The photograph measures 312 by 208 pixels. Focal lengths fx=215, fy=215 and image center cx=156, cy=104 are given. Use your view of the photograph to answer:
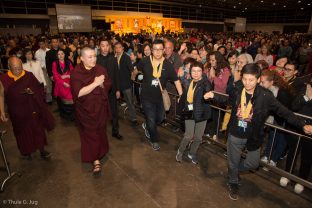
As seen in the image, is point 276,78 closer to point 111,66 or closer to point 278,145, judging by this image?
point 278,145

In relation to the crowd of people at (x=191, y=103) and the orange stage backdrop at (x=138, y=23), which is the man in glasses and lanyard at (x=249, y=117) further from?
the orange stage backdrop at (x=138, y=23)

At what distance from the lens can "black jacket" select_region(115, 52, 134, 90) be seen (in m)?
4.86

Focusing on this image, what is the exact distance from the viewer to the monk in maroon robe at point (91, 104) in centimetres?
330

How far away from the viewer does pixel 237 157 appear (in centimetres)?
301

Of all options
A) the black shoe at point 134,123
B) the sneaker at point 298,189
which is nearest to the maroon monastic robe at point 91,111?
the black shoe at point 134,123

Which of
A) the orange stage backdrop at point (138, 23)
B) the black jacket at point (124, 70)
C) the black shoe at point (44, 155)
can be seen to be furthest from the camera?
the orange stage backdrop at point (138, 23)

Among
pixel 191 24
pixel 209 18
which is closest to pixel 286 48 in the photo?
pixel 191 24

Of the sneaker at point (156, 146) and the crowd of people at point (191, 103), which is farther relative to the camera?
the sneaker at point (156, 146)

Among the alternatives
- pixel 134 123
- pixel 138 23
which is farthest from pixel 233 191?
pixel 138 23

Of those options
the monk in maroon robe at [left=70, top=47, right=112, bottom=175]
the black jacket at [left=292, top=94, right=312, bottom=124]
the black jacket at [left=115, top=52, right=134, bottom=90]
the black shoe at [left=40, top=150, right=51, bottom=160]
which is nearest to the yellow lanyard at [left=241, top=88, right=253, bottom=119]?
the black jacket at [left=292, top=94, right=312, bottom=124]

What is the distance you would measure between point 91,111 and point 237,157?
2.32 metres

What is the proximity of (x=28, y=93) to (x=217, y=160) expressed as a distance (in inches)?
141

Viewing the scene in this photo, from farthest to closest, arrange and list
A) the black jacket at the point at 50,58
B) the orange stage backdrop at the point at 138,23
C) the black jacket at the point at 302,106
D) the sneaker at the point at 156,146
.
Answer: the orange stage backdrop at the point at 138,23 → the black jacket at the point at 50,58 → the sneaker at the point at 156,146 → the black jacket at the point at 302,106

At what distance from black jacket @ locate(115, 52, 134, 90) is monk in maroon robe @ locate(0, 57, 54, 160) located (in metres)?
1.69
